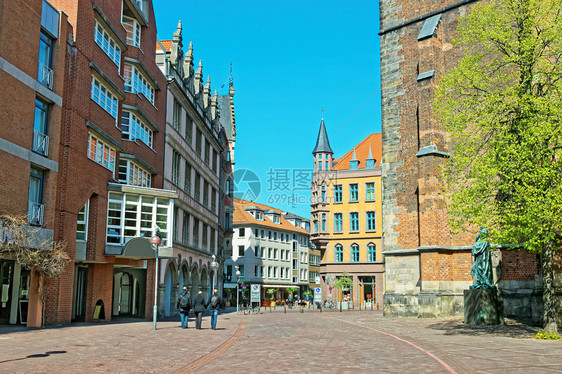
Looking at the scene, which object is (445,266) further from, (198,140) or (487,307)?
(198,140)

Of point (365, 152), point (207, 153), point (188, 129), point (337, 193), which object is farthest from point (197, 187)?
point (365, 152)

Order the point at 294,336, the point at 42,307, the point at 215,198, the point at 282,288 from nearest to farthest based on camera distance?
the point at 294,336 → the point at 42,307 → the point at 215,198 → the point at 282,288

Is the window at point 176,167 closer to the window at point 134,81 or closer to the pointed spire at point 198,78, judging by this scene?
the window at point 134,81

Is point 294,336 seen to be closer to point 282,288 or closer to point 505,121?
point 505,121

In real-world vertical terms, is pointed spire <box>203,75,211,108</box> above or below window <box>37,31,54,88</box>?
above

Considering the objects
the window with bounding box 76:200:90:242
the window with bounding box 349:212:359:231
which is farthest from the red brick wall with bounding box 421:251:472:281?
the window with bounding box 349:212:359:231

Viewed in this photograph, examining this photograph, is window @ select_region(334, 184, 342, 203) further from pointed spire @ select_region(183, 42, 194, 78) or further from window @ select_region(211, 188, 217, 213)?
pointed spire @ select_region(183, 42, 194, 78)

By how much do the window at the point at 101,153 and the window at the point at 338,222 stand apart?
39697 millimetres

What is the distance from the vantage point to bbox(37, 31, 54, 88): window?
2100cm

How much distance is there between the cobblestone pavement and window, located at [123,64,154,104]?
13.8m

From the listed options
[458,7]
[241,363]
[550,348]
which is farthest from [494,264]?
[241,363]

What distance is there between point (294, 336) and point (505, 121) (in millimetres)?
10328

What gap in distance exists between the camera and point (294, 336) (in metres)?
18.7

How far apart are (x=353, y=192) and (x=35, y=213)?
151 ft
